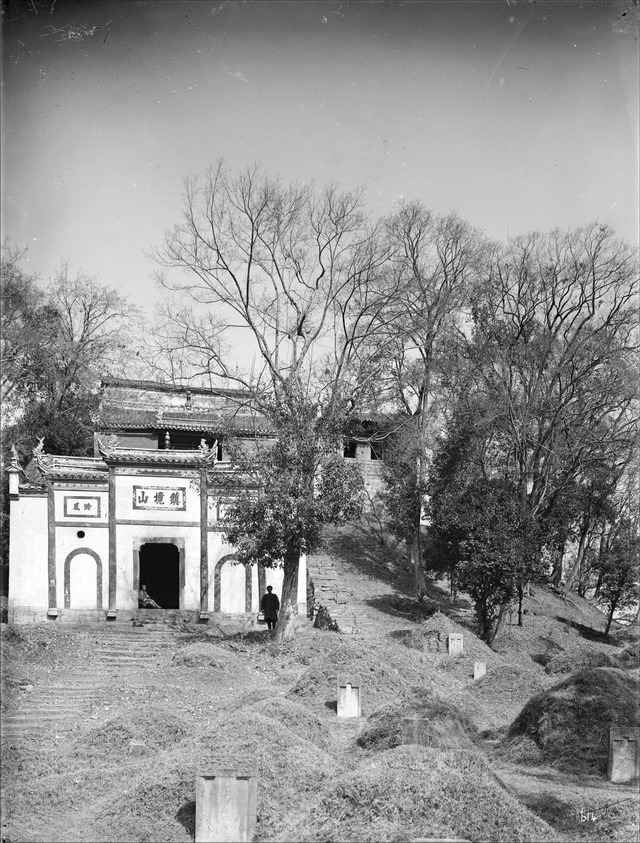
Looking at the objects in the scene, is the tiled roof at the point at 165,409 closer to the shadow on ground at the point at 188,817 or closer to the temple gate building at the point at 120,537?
the temple gate building at the point at 120,537

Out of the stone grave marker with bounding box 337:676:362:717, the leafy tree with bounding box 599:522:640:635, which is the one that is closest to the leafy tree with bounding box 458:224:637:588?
the leafy tree with bounding box 599:522:640:635

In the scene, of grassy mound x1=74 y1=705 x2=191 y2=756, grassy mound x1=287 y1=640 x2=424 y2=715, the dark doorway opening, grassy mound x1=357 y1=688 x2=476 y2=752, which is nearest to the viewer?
grassy mound x1=357 y1=688 x2=476 y2=752

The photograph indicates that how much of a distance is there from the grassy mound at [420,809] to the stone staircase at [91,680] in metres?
5.10

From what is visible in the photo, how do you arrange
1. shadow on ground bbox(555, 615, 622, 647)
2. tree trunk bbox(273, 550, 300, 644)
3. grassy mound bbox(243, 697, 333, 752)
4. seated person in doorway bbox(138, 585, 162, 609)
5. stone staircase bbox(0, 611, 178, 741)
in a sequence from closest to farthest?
grassy mound bbox(243, 697, 333, 752), stone staircase bbox(0, 611, 178, 741), tree trunk bbox(273, 550, 300, 644), seated person in doorway bbox(138, 585, 162, 609), shadow on ground bbox(555, 615, 622, 647)

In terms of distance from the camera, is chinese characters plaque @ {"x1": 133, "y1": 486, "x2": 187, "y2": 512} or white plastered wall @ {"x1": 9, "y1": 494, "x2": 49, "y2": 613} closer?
white plastered wall @ {"x1": 9, "y1": 494, "x2": 49, "y2": 613}

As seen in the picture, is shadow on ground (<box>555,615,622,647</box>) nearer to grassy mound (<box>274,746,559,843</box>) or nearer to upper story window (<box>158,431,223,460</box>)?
upper story window (<box>158,431,223,460</box>)

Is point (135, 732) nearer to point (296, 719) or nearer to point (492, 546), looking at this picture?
point (296, 719)

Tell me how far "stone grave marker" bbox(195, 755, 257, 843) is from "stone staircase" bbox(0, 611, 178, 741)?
14.5ft

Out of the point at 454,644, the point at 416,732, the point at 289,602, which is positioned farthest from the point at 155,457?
the point at 416,732

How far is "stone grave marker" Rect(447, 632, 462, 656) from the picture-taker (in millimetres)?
20203

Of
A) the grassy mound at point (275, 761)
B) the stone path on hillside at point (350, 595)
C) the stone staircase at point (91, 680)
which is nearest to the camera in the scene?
the grassy mound at point (275, 761)

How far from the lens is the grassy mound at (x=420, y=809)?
827 centimetres

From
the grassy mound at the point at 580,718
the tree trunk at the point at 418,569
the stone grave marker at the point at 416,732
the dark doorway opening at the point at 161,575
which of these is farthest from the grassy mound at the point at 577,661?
the dark doorway opening at the point at 161,575

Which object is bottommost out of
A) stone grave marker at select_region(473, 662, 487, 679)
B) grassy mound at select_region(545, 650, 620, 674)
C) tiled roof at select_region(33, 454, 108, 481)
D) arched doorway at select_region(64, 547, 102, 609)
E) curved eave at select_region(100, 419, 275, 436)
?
grassy mound at select_region(545, 650, 620, 674)
